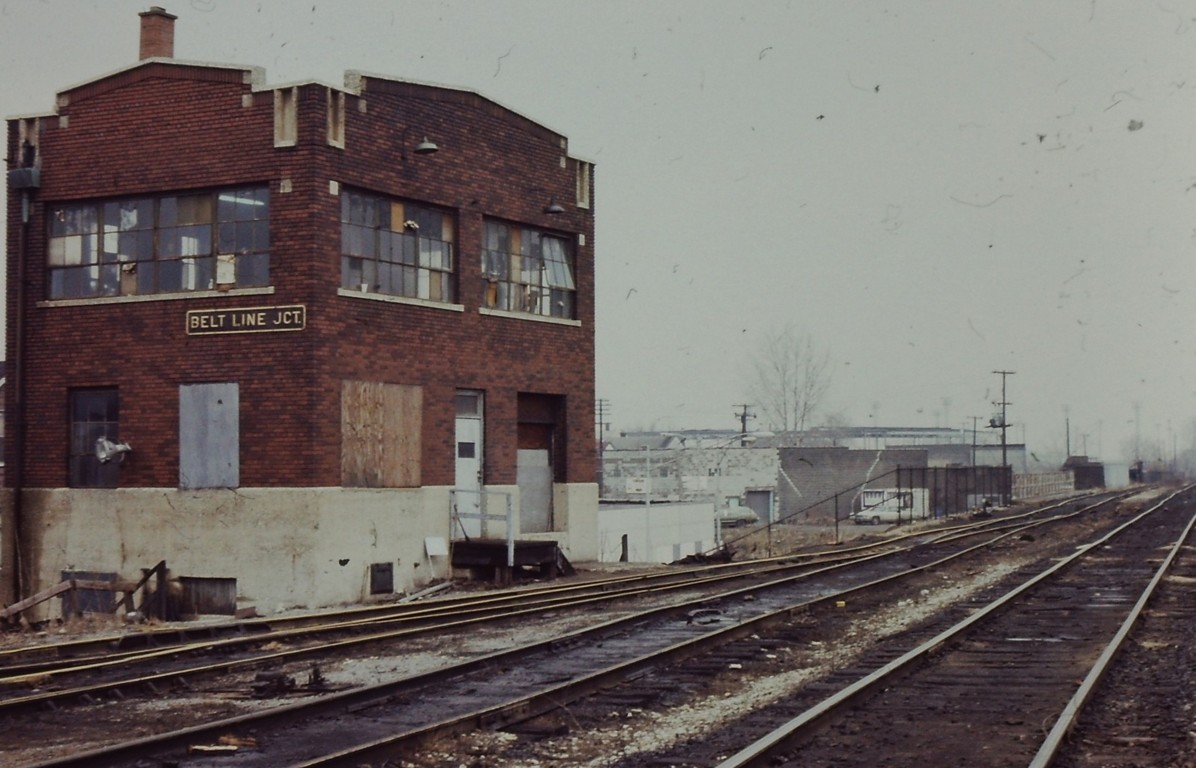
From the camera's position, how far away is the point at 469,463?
25.3m

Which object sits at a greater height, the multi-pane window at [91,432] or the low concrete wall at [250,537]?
the multi-pane window at [91,432]

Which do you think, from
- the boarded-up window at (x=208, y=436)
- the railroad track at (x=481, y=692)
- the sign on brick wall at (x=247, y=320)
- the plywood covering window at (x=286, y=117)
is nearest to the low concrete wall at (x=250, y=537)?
the boarded-up window at (x=208, y=436)

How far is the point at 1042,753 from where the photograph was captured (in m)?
8.42

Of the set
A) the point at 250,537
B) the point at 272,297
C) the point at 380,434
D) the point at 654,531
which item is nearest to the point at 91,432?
the point at 250,537

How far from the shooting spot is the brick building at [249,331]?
22.0m

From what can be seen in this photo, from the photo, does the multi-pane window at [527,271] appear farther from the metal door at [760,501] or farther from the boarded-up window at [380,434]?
the metal door at [760,501]

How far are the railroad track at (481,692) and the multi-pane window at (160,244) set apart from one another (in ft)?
32.8

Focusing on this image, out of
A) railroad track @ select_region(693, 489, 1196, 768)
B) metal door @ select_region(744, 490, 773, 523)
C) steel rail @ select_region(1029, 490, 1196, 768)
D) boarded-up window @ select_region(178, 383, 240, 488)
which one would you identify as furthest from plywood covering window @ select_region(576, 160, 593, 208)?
metal door @ select_region(744, 490, 773, 523)

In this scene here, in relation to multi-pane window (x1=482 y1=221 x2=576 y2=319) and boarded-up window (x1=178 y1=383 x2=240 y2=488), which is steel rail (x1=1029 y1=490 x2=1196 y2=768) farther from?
boarded-up window (x1=178 y1=383 x2=240 y2=488)

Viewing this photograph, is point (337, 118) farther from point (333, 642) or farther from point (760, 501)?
point (760, 501)

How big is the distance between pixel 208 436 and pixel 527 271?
24.8 feet

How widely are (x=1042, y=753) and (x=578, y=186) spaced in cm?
2095

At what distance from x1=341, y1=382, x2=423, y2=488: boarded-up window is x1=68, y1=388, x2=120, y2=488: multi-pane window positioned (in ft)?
14.1

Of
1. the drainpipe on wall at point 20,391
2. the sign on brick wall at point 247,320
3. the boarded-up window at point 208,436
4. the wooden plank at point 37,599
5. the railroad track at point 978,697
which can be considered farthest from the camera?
the drainpipe on wall at point 20,391
